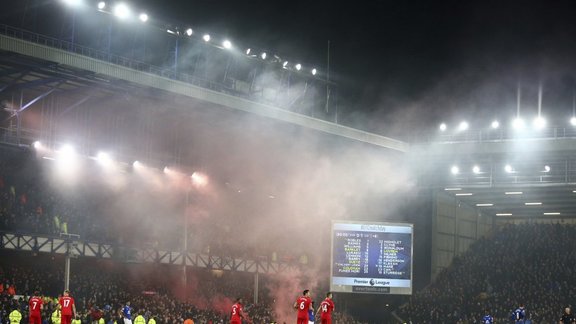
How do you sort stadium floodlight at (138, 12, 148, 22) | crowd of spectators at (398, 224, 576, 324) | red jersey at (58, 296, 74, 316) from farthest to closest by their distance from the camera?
crowd of spectators at (398, 224, 576, 324) → stadium floodlight at (138, 12, 148, 22) → red jersey at (58, 296, 74, 316)

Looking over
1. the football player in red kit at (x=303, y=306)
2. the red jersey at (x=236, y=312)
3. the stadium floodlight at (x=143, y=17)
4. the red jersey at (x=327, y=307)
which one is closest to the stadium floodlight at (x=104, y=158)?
the stadium floodlight at (x=143, y=17)

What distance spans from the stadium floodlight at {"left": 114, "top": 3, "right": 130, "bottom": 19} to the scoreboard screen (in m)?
16.1

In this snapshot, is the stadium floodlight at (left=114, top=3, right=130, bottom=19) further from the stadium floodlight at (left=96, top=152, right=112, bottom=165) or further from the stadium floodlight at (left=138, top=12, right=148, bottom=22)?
the stadium floodlight at (left=96, top=152, right=112, bottom=165)

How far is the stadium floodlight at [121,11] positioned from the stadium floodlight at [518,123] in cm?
2303

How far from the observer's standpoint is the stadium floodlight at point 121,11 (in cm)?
4038

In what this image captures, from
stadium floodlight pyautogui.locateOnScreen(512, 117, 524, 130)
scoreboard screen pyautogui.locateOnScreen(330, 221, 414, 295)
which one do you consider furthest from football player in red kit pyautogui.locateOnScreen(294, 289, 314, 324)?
stadium floodlight pyautogui.locateOnScreen(512, 117, 524, 130)

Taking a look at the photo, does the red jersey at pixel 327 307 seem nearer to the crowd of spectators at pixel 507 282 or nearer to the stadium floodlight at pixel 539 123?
the crowd of spectators at pixel 507 282

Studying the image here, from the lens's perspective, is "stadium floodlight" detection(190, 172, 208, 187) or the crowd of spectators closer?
the crowd of spectators

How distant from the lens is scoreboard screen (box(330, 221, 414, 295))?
143 ft

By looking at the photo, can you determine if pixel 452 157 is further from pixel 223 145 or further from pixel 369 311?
pixel 223 145

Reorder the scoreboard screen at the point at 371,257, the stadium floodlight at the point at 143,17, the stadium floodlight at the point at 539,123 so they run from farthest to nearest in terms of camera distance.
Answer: the stadium floodlight at the point at 539,123, the scoreboard screen at the point at 371,257, the stadium floodlight at the point at 143,17

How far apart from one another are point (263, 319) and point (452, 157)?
15.7 m

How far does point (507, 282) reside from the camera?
1866 inches

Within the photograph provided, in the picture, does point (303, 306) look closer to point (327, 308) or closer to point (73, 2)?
point (327, 308)
